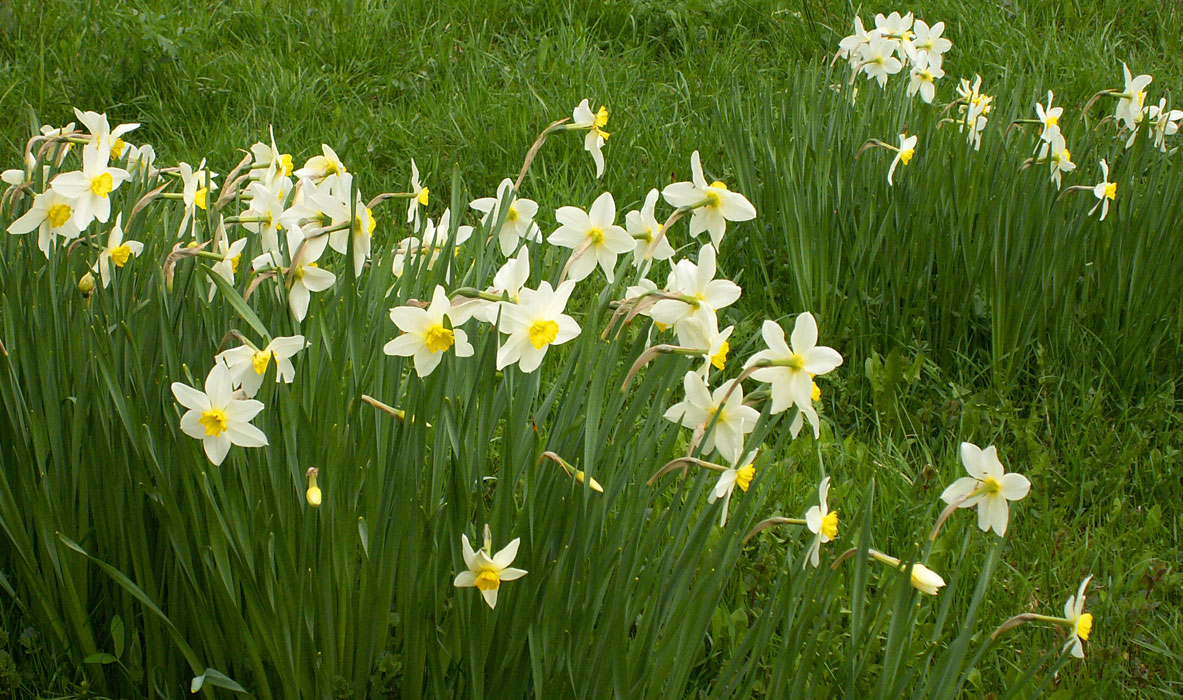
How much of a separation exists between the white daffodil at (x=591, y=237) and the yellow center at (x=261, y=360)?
423 millimetres

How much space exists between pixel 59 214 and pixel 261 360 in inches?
23.8

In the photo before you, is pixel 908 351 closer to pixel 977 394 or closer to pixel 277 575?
pixel 977 394

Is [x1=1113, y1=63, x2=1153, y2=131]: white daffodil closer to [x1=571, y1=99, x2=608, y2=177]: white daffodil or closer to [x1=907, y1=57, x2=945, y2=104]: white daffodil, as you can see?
[x1=907, y1=57, x2=945, y2=104]: white daffodil

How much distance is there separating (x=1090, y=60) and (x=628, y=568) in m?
3.87

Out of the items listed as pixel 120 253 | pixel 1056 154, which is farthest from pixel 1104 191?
pixel 120 253

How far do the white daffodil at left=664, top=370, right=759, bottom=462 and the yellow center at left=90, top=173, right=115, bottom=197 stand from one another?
0.99 metres

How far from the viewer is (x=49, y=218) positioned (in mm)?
1629

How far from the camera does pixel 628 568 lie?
133 centimetres

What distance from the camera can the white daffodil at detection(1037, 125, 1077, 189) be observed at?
2.57m

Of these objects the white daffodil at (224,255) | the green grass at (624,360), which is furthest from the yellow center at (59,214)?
the white daffodil at (224,255)

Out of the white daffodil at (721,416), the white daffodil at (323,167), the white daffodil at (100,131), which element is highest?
the white daffodil at (100,131)

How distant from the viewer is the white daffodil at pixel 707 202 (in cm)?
144

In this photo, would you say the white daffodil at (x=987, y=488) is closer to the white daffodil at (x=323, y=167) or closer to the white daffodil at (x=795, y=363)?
the white daffodil at (x=795, y=363)

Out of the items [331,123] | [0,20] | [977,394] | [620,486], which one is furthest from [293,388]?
[0,20]
